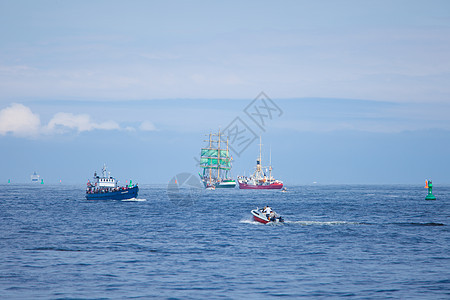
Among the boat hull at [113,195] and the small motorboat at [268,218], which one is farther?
the boat hull at [113,195]

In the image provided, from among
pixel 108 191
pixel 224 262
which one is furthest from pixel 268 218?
pixel 108 191

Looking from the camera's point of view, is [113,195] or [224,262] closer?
[224,262]

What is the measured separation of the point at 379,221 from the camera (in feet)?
231

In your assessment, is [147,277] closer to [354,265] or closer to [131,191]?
[354,265]

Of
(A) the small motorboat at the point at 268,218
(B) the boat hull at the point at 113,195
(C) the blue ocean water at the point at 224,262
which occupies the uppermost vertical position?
(B) the boat hull at the point at 113,195

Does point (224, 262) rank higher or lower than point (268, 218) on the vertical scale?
lower

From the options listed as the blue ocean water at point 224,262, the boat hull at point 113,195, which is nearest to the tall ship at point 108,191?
the boat hull at point 113,195

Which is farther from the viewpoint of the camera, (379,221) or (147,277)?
(379,221)

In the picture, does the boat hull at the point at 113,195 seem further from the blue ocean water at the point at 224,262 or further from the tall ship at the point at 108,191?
the blue ocean water at the point at 224,262

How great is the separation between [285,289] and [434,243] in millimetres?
23978

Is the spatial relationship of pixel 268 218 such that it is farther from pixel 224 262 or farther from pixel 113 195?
pixel 113 195

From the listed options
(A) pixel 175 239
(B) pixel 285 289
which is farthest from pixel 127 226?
(B) pixel 285 289

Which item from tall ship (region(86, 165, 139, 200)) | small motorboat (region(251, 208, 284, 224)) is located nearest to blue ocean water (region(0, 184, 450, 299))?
small motorboat (region(251, 208, 284, 224))

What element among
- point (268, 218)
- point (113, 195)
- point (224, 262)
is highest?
point (113, 195)
